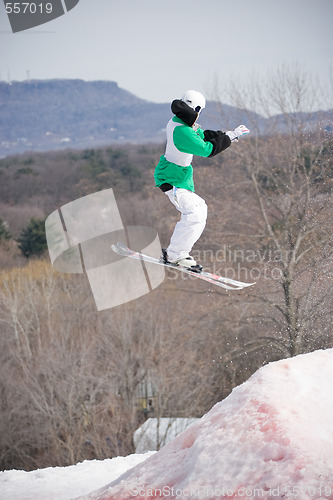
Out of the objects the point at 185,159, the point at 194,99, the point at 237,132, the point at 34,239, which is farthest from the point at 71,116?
the point at 194,99

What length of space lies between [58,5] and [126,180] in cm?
4563

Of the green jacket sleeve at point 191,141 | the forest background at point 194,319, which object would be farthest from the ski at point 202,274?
the forest background at point 194,319

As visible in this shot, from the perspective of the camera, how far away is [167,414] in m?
27.6

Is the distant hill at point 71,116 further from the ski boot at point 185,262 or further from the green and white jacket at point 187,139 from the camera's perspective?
the green and white jacket at point 187,139

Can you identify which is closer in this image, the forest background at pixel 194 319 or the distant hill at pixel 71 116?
the forest background at pixel 194 319

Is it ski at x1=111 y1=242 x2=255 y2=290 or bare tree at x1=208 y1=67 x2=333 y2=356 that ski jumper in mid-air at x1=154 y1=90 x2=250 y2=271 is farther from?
bare tree at x1=208 y1=67 x2=333 y2=356

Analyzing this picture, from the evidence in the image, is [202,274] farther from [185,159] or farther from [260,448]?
[260,448]

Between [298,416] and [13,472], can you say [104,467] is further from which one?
[298,416]

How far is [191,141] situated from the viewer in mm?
4758

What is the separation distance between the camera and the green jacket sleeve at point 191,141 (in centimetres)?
475

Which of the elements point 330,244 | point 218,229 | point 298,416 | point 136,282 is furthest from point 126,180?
point 298,416

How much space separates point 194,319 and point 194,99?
76.0 ft

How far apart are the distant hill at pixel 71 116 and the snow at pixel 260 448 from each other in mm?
74953

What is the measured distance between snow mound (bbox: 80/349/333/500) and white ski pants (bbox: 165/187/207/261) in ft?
5.51
